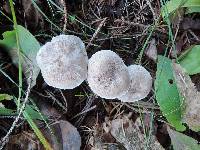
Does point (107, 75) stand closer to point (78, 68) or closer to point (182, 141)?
point (78, 68)

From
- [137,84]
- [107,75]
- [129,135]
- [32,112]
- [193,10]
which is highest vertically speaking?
[193,10]

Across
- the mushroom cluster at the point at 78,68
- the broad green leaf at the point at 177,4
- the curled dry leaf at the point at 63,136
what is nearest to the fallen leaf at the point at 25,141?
the curled dry leaf at the point at 63,136

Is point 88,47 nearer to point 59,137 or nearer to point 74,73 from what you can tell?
point 74,73

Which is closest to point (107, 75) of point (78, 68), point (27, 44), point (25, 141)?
point (78, 68)

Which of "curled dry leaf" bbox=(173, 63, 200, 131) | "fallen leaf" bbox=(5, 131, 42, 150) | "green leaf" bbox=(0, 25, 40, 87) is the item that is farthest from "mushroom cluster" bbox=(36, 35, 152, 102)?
"fallen leaf" bbox=(5, 131, 42, 150)

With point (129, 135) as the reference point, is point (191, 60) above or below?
above
